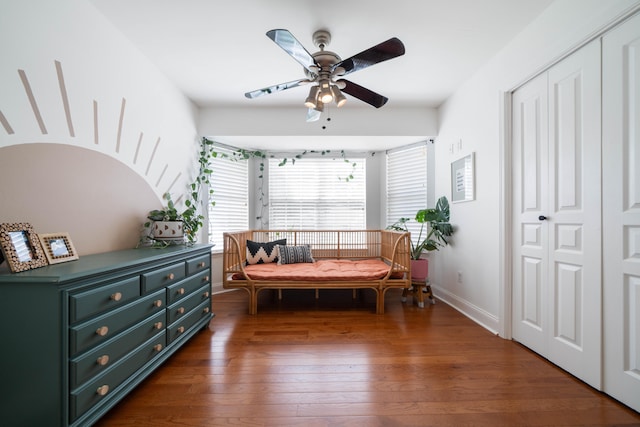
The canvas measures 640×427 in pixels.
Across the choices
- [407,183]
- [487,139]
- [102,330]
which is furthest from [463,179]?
[102,330]

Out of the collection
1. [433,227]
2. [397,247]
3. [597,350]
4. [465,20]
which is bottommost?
[597,350]

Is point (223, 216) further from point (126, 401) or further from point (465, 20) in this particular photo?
point (465, 20)

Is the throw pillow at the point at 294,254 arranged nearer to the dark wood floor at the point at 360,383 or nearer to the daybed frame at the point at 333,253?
the daybed frame at the point at 333,253

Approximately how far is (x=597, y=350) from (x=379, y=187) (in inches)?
116

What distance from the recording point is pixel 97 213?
1.89 m

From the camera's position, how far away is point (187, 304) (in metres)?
2.04

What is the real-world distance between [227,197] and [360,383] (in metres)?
3.00

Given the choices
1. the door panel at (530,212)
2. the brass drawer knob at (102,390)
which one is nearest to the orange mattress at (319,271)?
the door panel at (530,212)

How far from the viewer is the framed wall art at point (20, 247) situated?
3.77 ft

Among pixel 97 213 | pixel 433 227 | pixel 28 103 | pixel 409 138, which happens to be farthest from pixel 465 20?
pixel 97 213

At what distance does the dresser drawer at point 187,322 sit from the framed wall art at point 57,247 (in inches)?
30.1

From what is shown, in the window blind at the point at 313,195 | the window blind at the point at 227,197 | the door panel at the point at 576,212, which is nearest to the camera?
the door panel at the point at 576,212

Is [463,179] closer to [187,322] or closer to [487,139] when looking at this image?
[487,139]

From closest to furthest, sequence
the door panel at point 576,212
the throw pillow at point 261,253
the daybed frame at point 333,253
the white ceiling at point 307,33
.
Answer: the door panel at point 576,212 < the white ceiling at point 307,33 < the daybed frame at point 333,253 < the throw pillow at point 261,253
